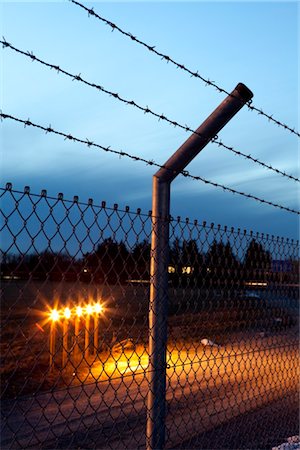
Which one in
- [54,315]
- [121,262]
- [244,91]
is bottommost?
[54,315]

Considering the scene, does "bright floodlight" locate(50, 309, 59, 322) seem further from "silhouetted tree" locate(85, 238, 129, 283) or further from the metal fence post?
the metal fence post

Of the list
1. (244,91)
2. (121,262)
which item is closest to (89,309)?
(121,262)

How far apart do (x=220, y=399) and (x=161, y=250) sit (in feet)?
19.8

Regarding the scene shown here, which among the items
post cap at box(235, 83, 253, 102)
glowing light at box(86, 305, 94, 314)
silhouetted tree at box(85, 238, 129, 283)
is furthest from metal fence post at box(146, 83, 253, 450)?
glowing light at box(86, 305, 94, 314)

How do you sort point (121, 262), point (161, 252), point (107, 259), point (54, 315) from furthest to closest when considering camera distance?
point (54, 315), point (121, 262), point (107, 259), point (161, 252)

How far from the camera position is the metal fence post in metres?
3.04

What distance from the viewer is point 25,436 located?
7055 mm

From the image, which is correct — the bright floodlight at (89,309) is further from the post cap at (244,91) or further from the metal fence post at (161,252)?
the post cap at (244,91)

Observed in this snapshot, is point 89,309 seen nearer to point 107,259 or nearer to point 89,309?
point 89,309

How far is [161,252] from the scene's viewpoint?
311 centimetres

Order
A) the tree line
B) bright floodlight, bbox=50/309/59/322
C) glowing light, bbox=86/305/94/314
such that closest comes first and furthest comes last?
the tree line, bright floodlight, bbox=50/309/59/322, glowing light, bbox=86/305/94/314

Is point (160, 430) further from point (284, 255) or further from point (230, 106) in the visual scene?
point (284, 255)

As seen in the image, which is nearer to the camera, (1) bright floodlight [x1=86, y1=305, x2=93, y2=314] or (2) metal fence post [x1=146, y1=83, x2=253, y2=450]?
(2) metal fence post [x1=146, y1=83, x2=253, y2=450]

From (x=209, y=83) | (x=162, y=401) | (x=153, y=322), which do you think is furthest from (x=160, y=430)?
(x=209, y=83)
